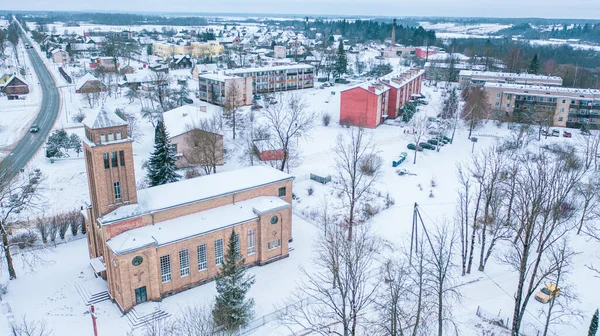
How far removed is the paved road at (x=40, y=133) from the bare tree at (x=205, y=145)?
14925 mm

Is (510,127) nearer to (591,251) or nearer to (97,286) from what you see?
(591,251)

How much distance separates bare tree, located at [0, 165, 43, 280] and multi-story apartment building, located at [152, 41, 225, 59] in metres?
84.4

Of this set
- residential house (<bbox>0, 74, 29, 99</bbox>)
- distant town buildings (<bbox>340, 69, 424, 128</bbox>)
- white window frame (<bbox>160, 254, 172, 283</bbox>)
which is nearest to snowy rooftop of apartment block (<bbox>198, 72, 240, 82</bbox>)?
distant town buildings (<bbox>340, 69, 424, 128</bbox>)

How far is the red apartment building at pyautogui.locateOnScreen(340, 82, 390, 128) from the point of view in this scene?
5944cm

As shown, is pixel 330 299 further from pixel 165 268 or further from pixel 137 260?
pixel 137 260

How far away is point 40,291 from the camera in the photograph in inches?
999

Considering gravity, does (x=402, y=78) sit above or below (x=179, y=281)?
above

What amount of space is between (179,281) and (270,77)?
59.5m

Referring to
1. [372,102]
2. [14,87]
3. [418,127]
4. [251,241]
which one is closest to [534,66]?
[372,102]

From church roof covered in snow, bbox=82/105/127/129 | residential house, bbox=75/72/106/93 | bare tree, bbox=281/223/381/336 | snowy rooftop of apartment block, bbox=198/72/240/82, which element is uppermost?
church roof covered in snow, bbox=82/105/127/129

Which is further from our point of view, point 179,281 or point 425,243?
point 425,243

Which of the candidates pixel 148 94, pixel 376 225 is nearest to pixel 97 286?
pixel 376 225

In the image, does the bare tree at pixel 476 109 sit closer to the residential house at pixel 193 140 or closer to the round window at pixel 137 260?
the residential house at pixel 193 140

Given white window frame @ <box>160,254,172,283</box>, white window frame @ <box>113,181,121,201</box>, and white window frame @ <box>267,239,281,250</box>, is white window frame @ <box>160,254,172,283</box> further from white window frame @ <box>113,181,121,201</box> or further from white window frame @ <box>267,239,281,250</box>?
white window frame @ <box>267,239,281,250</box>
